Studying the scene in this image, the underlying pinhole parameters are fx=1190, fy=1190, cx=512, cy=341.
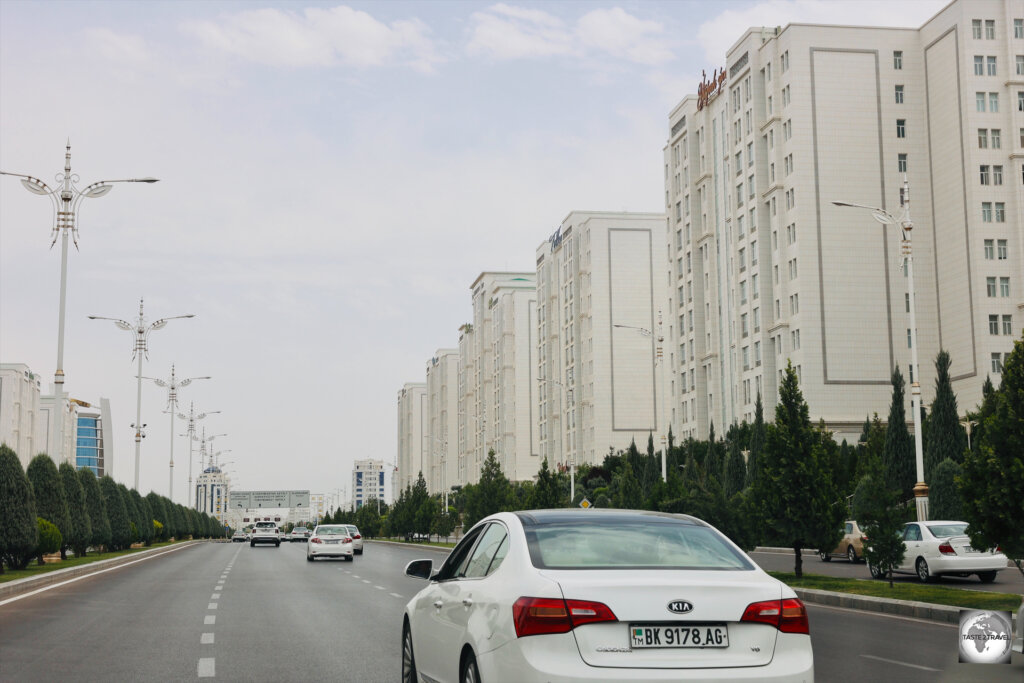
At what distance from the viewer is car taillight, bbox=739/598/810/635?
596 centimetres

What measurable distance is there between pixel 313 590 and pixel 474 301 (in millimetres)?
146595

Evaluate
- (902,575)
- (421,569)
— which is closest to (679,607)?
(421,569)

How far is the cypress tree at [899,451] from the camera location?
55000 millimetres

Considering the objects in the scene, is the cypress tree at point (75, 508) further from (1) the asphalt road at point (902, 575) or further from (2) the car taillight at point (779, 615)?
(2) the car taillight at point (779, 615)

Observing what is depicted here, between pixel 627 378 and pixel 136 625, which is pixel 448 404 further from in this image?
pixel 136 625

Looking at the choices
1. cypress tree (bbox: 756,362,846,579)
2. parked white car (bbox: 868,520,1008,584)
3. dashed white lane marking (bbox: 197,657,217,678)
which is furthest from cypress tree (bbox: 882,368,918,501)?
dashed white lane marking (bbox: 197,657,217,678)

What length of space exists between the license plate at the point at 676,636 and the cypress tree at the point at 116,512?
46357 mm

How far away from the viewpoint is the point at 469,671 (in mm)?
6668

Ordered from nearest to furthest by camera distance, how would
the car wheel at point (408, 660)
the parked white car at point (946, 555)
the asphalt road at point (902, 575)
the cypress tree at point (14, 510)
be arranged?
the car wheel at point (408, 660) < the asphalt road at point (902, 575) < the parked white car at point (946, 555) < the cypress tree at point (14, 510)

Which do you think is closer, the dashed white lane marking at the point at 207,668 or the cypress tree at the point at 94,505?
the dashed white lane marking at the point at 207,668

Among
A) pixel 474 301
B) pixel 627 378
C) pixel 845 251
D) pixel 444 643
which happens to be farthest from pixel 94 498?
pixel 474 301

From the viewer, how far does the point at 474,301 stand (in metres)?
171

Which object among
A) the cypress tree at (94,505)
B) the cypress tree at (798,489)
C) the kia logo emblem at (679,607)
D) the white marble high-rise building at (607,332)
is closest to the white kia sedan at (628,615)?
the kia logo emblem at (679,607)

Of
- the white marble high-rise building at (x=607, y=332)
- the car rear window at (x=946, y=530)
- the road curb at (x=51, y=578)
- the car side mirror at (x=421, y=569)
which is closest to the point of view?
the car side mirror at (x=421, y=569)
